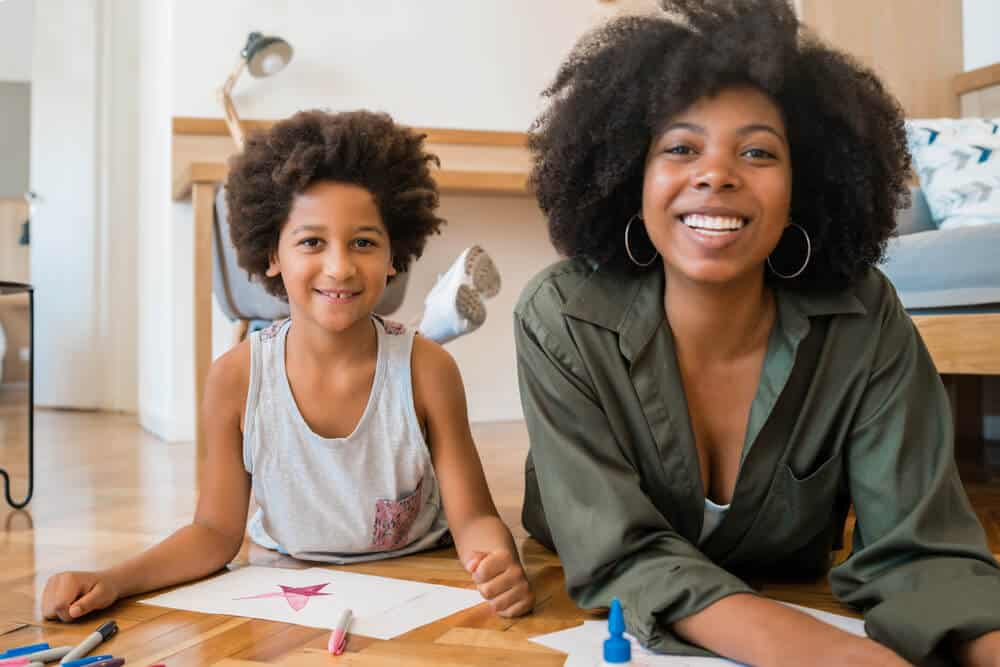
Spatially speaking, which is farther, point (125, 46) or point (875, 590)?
point (125, 46)

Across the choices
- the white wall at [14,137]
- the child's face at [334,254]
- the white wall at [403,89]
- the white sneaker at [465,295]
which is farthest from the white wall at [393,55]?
the white wall at [14,137]

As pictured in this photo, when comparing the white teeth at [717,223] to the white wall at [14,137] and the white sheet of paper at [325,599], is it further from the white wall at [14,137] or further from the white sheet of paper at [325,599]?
the white wall at [14,137]

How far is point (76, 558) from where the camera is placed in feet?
4.66

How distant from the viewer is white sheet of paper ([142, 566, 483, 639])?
1.06 meters

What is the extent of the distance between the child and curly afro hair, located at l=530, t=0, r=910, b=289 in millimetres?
265

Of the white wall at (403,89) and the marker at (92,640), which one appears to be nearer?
the marker at (92,640)

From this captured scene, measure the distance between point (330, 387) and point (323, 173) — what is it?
0.28m

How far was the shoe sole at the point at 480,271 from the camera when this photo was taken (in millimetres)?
1846

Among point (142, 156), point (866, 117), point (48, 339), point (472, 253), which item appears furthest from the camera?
point (48, 339)

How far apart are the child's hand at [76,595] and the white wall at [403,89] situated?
→ 1.88 metres

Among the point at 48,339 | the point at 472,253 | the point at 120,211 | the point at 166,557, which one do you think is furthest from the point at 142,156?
the point at 166,557

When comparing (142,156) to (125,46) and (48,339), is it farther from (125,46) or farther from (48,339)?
(48,339)

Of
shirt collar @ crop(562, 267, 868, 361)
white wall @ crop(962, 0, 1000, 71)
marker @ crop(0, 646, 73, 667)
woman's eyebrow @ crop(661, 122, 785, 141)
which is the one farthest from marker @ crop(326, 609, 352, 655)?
white wall @ crop(962, 0, 1000, 71)

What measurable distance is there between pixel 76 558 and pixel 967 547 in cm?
113
